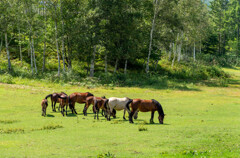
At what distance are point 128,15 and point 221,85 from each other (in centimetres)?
2410

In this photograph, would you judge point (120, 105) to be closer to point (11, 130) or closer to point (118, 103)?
point (118, 103)

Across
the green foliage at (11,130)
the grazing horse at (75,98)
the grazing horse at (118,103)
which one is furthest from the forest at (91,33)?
the green foliage at (11,130)

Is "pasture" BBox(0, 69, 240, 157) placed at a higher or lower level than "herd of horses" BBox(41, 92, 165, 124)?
lower

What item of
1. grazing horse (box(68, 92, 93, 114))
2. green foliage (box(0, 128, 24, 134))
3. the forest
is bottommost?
green foliage (box(0, 128, 24, 134))

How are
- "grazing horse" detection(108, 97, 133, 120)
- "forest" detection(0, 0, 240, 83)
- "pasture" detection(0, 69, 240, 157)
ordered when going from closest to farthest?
"pasture" detection(0, 69, 240, 157) → "grazing horse" detection(108, 97, 133, 120) → "forest" detection(0, 0, 240, 83)

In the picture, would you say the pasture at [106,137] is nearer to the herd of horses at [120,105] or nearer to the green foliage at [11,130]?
the green foliage at [11,130]

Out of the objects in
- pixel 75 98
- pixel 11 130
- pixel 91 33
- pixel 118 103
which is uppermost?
pixel 91 33

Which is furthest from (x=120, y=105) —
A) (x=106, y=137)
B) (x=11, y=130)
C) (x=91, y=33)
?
(x=91, y=33)

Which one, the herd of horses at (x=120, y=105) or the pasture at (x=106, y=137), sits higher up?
the herd of horses at (x=120, y=105)

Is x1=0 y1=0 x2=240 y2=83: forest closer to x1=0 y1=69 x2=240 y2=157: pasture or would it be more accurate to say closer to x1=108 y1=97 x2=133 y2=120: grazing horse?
x1=108 y1=97 x2=133 y2=120: grazing horse

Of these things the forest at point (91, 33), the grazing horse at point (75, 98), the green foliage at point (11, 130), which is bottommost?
the green foliage at point (11, 130)

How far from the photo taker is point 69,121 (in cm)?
2064

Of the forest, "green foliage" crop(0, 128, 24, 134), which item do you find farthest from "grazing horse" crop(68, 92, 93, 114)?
the forest

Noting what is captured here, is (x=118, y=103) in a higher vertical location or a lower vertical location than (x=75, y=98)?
higher
